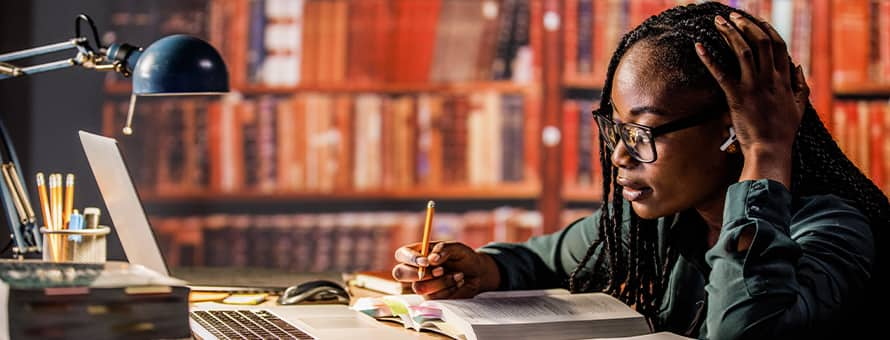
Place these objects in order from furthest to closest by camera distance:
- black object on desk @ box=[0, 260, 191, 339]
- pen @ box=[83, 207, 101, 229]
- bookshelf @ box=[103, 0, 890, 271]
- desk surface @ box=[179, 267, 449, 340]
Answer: bookshelf @ box=[103, 0, 890, 271] → desk surface @ box=[179, 267, 449, 340] → pen @ box=[83, 207, 101, 229] → black object on desk @ box=[0, 260, 191, 339]

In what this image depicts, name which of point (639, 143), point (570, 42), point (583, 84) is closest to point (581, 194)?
point (583, 84)

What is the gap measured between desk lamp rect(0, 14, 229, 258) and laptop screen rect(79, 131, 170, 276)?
0.45 ft

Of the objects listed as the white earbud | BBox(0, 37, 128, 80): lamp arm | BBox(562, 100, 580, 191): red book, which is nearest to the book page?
the white earbud

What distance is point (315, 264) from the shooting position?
10.7ft

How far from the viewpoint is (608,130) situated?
1.33m

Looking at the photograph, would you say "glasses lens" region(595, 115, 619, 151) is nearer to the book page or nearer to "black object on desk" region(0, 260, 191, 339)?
the book page

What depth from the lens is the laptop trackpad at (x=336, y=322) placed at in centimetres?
125

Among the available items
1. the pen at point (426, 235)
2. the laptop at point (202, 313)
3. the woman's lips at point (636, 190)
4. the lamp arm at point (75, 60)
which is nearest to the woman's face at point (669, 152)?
the woman's lips at point (636, 190)

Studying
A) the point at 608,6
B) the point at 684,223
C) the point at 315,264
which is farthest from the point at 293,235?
the point at 684,223

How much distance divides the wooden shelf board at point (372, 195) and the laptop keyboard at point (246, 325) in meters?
1.90

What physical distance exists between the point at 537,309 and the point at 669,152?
25cm

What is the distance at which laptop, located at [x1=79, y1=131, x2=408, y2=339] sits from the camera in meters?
1.14

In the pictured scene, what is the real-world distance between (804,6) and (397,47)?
1296mm

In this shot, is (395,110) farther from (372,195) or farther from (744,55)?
(744,55)
